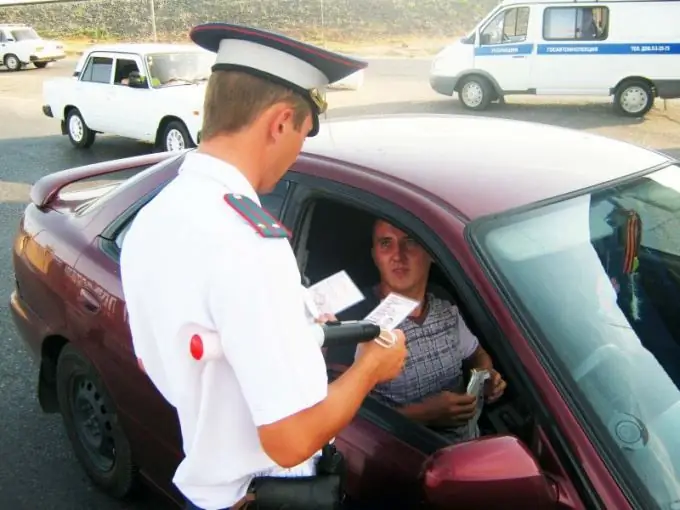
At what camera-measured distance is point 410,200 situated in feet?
6.17

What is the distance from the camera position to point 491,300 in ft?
5.51

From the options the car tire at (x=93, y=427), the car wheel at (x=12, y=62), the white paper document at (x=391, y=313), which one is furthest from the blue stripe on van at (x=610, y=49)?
the car wheel at (x=12, y=62)

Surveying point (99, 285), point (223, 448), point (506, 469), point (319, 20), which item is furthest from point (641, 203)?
point (319, 20)

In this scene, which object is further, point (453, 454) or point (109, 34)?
point (109, 34)

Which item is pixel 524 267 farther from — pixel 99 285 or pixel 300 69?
pixel 99 285

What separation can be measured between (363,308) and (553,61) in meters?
12.2

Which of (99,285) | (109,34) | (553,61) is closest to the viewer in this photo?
(99,285)

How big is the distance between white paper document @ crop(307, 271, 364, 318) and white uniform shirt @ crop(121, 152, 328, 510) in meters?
0.37

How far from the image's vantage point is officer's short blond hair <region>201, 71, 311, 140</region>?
4.34 feet

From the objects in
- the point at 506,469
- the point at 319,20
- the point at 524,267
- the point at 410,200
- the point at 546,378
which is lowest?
the point at 506,469

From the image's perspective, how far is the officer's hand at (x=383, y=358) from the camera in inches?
56.7

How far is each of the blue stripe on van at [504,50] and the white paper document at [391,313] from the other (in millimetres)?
Answer: 12897

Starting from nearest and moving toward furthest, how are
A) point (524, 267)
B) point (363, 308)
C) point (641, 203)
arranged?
point (524, 267) → point (641, 203) → point (363, 308)

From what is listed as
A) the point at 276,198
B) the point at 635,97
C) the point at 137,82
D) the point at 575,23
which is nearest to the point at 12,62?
the point at 137,82
